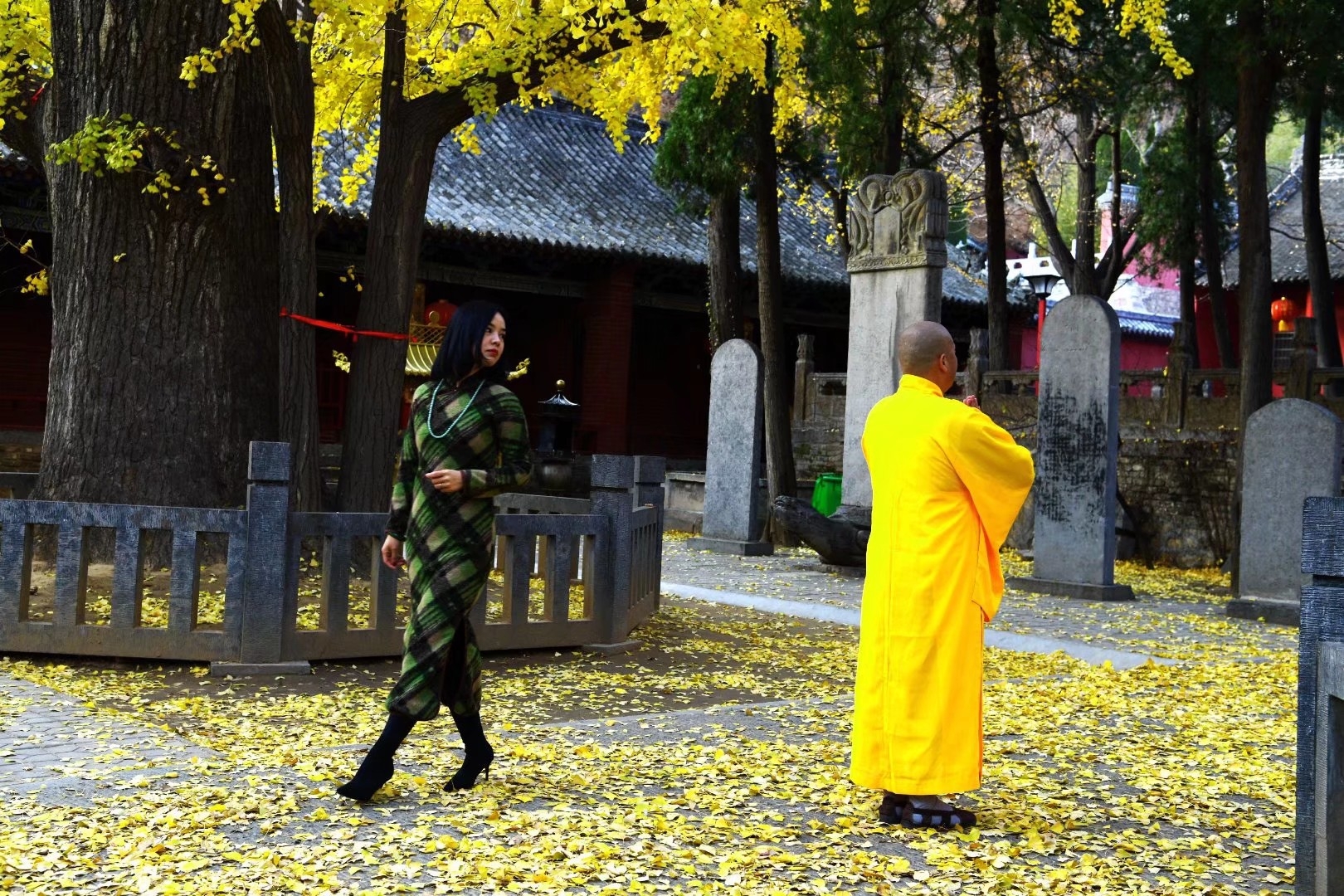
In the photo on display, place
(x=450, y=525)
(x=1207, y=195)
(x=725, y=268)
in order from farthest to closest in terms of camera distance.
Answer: (x=1207, y=195)
(x=725, y=268)
(x=450, y=525)

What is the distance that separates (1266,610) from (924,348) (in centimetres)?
766

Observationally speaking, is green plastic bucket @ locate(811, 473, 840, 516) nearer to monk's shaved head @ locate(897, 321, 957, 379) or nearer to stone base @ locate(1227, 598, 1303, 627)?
stone base @ locate(1227, 598, 1303, 627)

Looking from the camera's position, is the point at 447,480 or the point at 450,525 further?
the point at 450,525

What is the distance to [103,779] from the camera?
Result: 5004 mm

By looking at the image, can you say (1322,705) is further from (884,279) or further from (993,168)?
(993,168)

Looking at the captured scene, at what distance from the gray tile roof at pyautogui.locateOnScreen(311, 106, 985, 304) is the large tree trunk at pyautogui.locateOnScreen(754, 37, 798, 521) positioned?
14.1ft

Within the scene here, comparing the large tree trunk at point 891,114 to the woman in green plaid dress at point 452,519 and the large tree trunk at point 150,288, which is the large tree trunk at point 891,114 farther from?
the woman in green plaid dress at point 452,519

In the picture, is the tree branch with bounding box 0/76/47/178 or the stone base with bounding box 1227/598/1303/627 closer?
the tree branch with bounding box 0/76/47/178

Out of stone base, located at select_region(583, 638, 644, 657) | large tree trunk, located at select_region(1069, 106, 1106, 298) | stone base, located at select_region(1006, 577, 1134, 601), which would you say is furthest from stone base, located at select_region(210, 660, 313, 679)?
large tree trunk, located at select_region(1069, 106, 1106, 298)

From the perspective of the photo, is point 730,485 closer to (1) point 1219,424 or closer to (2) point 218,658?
(1) point 1219,424

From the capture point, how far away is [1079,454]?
12.9 meters

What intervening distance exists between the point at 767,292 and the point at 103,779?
1270 centimetres

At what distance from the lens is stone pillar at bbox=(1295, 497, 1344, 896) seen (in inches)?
141

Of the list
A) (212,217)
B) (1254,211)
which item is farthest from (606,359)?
(212,217)
